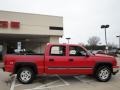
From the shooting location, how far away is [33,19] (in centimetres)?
2538

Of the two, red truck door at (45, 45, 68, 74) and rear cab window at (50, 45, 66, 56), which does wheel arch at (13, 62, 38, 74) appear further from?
rear cab window at (50, 45, 66, 56)

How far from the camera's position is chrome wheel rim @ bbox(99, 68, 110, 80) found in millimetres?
10555

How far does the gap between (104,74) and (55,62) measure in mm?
2632

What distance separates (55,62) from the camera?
1001 centimetres

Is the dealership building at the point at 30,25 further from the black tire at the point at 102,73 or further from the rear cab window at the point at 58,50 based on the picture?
the black tire at the point at 102,73

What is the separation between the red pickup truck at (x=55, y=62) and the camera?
32.7 feet

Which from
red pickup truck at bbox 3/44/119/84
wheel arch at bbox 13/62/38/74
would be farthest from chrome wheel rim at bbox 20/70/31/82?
wheel arch at bbox 13/62/38/74

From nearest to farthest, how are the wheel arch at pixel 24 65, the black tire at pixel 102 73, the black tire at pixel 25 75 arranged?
the wheel arch at pixel 24 65
the black tire at pixel 25 75
the black tire at pixel 102 73

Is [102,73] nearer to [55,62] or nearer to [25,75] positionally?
[55,62]

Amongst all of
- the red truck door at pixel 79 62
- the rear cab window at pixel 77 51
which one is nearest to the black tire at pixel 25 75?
the red truck door at pixel 79 62

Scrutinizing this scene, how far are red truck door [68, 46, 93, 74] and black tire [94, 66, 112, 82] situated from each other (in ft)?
1.44

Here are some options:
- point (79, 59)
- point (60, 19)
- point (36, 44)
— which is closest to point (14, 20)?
point (60, 19)

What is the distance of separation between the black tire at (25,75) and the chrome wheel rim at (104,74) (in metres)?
3.45

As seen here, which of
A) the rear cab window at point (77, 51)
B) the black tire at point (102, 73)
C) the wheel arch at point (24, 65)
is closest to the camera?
the wheel arch at point (24, 65)
